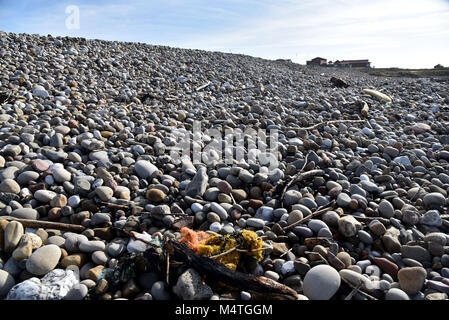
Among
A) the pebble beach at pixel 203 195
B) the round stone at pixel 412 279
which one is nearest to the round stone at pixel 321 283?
the pebble beach at pixel 203 195

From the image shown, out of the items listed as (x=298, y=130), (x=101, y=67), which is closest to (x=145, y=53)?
(x=101, y=67)

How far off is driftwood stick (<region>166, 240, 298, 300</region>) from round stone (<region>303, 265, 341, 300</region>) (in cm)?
14

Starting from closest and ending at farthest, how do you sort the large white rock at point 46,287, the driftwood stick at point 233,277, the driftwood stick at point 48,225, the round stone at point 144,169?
the large white rock at point 46,287 < the driftwood stick at point 233,277 < the driftwood stick at point 48,225 < the round stone at point 144,169

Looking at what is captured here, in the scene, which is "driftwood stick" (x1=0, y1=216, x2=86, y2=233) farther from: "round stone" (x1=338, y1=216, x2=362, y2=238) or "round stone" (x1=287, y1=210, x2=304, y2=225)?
"round stone" (x1=338, y1=216, x2=362, y2=238)

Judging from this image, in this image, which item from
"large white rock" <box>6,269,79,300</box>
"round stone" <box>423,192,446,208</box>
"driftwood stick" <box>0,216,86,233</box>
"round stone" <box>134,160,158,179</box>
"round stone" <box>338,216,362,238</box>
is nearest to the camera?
"large white rock" <box>6,269,79,300</box>

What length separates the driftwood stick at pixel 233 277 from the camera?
200 centimetres

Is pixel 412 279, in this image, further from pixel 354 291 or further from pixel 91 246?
pixel 91 246

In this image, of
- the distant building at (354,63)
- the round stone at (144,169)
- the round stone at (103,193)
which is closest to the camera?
the round stone at (103,193)

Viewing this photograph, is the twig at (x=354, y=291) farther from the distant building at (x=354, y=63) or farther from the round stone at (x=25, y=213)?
the distant building at (x=354, y=63)

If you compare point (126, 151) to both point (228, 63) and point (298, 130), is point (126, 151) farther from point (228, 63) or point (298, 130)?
point (228, 63)

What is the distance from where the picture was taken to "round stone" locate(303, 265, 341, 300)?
2.05 m

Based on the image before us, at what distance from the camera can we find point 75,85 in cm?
627

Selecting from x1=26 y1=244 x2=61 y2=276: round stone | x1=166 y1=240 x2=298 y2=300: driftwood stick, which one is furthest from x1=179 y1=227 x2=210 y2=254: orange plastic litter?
x1=26 y1=244 x2=61 y2=276: round stone
